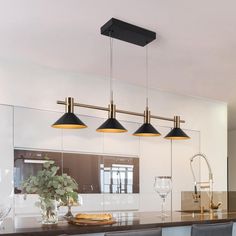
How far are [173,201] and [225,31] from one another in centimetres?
299

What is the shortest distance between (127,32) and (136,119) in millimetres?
2112

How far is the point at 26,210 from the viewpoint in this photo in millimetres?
3877

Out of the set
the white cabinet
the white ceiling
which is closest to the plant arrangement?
the white ceiling

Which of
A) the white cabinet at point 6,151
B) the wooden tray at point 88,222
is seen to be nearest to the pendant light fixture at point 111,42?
the wooden tray at point 88,222

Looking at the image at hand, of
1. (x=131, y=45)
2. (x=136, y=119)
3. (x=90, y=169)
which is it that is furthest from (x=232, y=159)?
(x=131, y=45)

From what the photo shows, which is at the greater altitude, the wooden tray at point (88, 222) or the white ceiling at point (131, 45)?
the white ceiling at point (131, 45)

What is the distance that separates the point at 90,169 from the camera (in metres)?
4.49

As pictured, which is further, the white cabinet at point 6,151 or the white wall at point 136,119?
the white wall at point 136,119

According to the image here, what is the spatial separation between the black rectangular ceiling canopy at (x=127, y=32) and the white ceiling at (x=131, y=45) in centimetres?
6

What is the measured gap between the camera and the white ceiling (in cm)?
267

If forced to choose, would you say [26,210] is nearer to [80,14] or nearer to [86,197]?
[86,197]

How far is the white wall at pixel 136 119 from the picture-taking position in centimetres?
401

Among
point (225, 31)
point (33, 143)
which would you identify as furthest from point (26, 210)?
point (225, 31)

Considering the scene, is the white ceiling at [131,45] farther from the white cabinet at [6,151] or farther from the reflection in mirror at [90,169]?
the reflection in mirror at [90,169]
